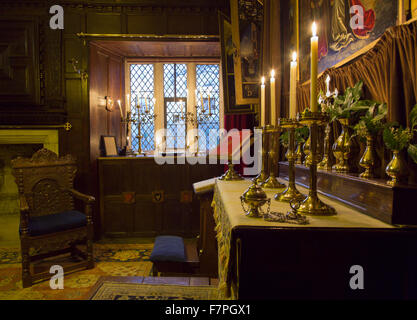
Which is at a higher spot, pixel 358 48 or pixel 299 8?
pixel 299 8

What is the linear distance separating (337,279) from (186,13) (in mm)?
4571

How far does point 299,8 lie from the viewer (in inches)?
112

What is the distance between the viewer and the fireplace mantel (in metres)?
4.36

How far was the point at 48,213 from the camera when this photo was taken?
3666mm

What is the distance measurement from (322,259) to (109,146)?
4.27 m

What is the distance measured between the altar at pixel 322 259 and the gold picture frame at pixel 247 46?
336 cm

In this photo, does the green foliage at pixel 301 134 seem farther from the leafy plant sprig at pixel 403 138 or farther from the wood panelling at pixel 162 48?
the wood panelling at pixel 162 48

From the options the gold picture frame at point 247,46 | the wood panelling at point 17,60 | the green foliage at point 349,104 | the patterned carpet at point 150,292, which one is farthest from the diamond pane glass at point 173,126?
the green foliage at point 349,104

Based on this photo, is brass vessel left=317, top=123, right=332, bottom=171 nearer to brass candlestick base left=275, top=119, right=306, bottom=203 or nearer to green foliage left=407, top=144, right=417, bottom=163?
brass candlestick base left=275, top=119, right=306, bottom=203

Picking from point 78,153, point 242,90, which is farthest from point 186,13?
point 78,153

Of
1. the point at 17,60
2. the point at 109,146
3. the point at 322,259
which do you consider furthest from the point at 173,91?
the point at 322,259

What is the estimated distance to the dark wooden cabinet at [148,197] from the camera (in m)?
4.59

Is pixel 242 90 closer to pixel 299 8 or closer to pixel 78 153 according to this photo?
pixel 299 8

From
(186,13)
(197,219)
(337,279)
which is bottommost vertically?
(197,219)
